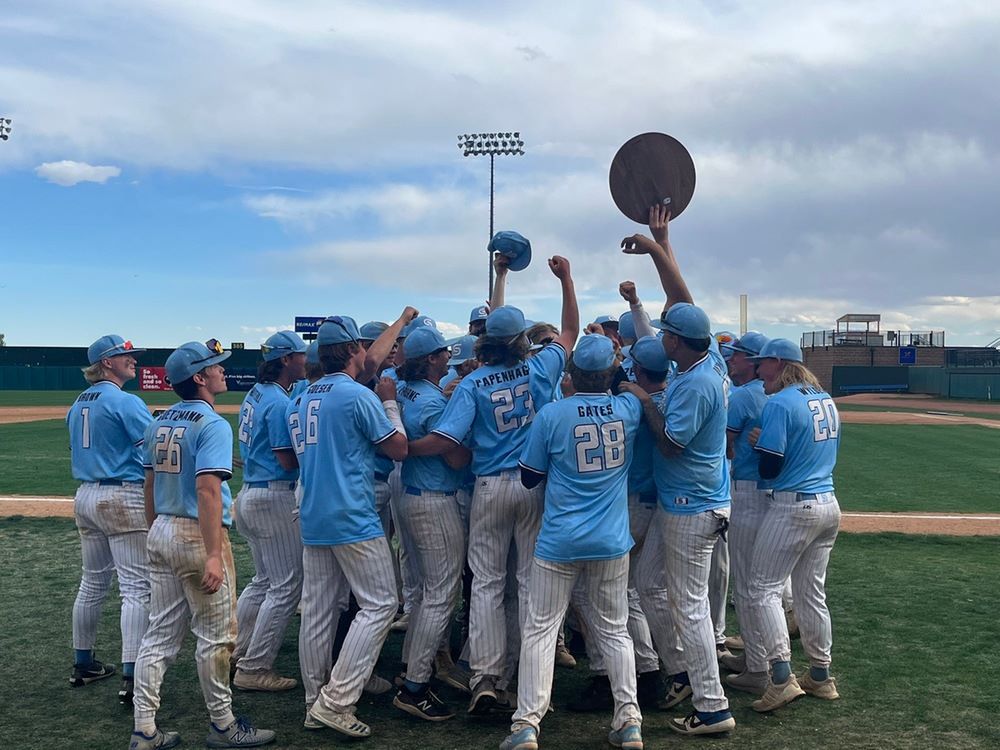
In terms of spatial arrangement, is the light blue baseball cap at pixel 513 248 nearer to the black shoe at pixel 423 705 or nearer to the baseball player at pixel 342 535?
the baseball player at pixel 342 535

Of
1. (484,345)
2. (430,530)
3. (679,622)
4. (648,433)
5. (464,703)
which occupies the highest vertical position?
(484,345)

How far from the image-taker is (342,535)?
4770 millimetres

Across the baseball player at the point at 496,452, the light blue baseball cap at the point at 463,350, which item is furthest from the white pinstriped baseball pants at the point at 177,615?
the light blue baseball cap at the point at 463,350

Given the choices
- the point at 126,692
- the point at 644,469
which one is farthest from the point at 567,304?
the point at 126,692

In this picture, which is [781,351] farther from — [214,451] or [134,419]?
[134,419]

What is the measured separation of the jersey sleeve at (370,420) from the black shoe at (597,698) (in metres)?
1.92

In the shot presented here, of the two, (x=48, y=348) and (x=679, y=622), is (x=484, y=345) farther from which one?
(x=48, y=348)

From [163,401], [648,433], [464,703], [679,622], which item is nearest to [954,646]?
[679,622]

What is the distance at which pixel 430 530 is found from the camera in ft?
17.0

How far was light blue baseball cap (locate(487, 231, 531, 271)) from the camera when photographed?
582 cm

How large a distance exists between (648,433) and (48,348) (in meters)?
50.2

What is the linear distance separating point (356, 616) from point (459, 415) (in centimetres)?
126

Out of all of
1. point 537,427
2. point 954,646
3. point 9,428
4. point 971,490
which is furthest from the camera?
point 9,428

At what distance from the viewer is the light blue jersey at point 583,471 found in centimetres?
450
